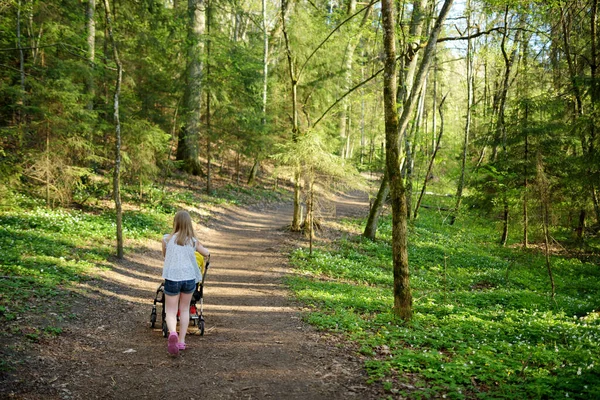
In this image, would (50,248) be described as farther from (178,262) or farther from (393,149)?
(393,149)

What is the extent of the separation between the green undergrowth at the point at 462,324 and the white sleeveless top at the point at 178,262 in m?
2.74

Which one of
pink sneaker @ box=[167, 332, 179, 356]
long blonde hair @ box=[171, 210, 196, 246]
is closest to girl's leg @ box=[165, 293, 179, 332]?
pink sneaker @ box=[167, 332, 179, 356]

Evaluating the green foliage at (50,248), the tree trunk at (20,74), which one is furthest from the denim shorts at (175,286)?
the tree trunk at (20,74)

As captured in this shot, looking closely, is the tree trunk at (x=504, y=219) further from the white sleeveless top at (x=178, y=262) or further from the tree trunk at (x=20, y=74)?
the tree trunk at (x=20, y=74)

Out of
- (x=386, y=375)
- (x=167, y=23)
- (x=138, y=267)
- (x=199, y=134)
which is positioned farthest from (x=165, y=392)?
(x=199, y=134)

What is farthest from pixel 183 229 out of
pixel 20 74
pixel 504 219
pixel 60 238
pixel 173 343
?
pixel 504 219

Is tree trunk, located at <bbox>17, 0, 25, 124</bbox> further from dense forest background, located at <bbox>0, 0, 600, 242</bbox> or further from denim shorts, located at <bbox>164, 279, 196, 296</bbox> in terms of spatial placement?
denim shorts, located at <bbox>164, 279, 196, 296</bbox>

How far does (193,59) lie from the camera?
18188 millimetres

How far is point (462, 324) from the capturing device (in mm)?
7191

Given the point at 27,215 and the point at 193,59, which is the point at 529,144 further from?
the point at 27,215

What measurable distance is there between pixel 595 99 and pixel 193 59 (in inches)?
628

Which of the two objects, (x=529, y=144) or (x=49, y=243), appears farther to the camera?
(x=529, y=144)

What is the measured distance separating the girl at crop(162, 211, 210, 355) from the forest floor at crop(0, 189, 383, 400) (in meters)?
0.52

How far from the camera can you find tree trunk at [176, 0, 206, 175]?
17.8 m
